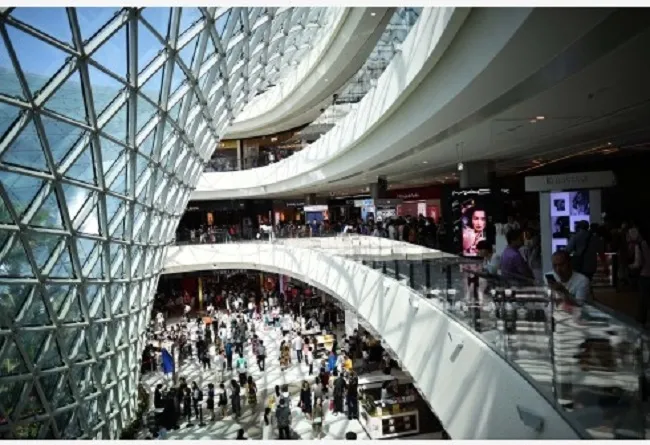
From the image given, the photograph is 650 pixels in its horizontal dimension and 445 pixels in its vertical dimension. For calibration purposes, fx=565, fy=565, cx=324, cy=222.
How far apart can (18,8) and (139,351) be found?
907 inches

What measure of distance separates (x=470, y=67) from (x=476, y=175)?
15.0 m

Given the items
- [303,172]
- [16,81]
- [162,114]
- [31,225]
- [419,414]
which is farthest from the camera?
[303,172]

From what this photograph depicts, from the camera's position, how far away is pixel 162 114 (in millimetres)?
20375

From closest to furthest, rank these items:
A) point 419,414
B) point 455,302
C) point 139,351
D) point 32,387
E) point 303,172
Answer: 1. point 455,302
2. point 32,387
3. point 419,414
4. point 139,351
5. point 303,172

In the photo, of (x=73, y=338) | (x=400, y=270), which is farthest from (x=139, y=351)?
(x=400, y=270)

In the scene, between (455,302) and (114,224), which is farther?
(114,224)

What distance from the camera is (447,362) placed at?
1287cm

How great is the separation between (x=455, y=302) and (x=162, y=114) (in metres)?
12.9

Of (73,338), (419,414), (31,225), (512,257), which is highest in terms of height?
(31,225)

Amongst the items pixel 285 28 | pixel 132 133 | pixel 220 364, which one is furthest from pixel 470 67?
pixel 220 364

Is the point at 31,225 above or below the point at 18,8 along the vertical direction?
below

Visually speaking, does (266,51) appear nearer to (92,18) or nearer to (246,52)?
(246,52)

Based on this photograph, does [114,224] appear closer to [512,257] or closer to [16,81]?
[16,81]

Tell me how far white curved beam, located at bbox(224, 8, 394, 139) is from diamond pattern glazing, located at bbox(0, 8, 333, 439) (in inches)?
104
